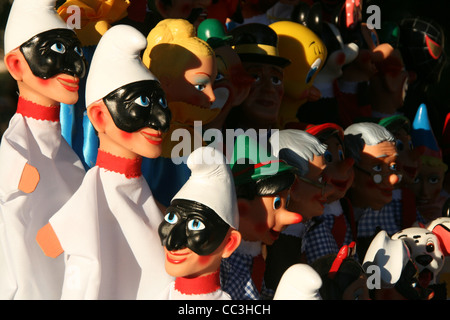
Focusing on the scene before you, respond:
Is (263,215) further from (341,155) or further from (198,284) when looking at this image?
(341,155)

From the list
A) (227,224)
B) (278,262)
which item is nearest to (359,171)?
(278,262)

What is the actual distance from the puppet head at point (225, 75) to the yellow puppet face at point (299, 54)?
0.46m

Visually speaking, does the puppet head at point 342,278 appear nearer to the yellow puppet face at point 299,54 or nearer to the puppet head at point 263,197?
the puppet head at point 263,197

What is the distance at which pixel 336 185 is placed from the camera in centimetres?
327

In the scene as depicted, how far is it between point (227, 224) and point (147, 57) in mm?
848

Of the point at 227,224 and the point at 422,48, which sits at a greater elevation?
the point at 227,224

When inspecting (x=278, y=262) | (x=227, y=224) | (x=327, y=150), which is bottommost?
(x=278, y=262)

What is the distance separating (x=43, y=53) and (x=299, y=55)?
1345 millimetres

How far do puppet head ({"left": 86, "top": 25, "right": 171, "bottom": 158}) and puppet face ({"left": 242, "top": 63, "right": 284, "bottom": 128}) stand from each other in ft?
2.81

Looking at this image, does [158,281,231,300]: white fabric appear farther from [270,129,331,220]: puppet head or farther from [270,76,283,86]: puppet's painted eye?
[270,76,283,86]: puppet's painted eye

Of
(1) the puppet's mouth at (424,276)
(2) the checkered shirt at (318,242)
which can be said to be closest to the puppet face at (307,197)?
(2) the checkered shirt at (318,242)

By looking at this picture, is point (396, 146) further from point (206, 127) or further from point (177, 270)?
point (177, 270)

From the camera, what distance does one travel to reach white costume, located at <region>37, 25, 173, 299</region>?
7.93 feet

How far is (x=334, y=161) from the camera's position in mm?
3275
